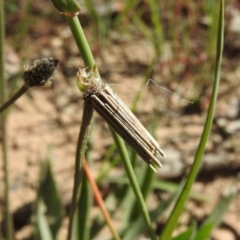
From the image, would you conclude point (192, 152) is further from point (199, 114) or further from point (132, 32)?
point (132, 32)

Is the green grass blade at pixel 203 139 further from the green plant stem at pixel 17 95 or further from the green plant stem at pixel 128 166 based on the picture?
the green plant stem at pixel 17 95

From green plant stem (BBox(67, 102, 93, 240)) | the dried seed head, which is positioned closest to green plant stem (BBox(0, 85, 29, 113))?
the dried seed head

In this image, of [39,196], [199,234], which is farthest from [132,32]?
[199,234]

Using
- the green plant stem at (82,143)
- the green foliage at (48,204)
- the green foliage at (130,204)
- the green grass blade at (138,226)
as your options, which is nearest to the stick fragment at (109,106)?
the green plant stem at (82,143)

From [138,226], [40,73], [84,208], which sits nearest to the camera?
[40,73]

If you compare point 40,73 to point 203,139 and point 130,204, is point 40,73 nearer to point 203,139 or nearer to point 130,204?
point 203,139

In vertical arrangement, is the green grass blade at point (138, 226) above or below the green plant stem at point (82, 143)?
below

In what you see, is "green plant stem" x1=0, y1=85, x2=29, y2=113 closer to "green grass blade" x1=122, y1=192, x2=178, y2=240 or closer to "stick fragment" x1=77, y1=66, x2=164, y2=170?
"stick fragment" x1=77, y1=66, x2=164, y2=170

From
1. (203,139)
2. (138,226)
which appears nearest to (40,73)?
(203,139)
